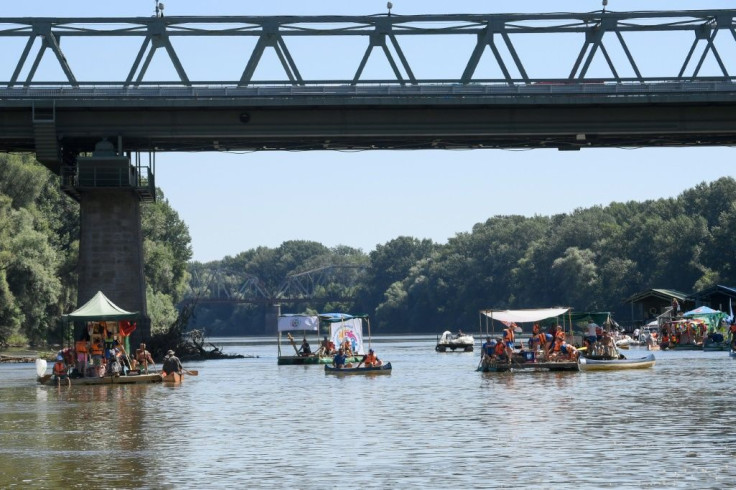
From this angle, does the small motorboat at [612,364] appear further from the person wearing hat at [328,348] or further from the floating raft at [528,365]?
the person wearing hat at [328,348]

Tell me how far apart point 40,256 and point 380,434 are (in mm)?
67977

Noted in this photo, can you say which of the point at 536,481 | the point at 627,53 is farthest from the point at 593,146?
the point at 536,481

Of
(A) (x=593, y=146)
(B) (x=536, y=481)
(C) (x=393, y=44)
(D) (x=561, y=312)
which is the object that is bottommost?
(B) (x=536, y=481)

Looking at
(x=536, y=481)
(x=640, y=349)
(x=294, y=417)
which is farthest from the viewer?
(x=640, y=349)

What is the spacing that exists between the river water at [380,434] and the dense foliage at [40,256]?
130 feet

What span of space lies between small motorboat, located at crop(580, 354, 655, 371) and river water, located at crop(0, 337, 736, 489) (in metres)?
4.57

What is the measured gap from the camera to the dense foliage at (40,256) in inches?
3787

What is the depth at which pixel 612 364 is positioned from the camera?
64.4 m

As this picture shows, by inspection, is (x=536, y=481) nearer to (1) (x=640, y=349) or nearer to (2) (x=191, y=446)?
(2) (x=191, y=446)

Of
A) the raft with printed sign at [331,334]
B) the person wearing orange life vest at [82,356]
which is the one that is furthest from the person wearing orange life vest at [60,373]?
the raft with printed sign at [331,334]

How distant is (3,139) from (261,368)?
69.2 ft

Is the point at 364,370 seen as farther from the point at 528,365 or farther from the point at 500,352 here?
the point at 528,365

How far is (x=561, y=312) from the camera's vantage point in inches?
2611

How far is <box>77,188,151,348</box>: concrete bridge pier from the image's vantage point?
66.5 m
